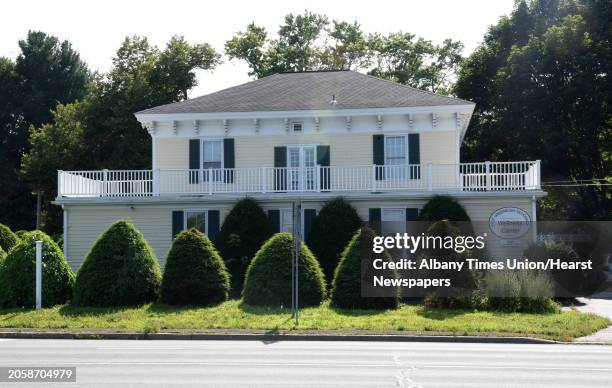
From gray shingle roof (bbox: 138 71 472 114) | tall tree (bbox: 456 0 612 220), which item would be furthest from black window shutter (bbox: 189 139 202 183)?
tall tree (bbox: 456 0 612 220)

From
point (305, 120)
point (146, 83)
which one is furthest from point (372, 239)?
point (146, 83)

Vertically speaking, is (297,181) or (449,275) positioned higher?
(297,181)

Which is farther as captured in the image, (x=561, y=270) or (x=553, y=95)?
(x=553, y=95)

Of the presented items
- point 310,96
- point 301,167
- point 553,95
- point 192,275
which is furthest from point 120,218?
point 553,95

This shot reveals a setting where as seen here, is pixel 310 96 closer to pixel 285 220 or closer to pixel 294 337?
pixel 285 220

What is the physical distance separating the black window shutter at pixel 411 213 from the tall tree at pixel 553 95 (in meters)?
15.0

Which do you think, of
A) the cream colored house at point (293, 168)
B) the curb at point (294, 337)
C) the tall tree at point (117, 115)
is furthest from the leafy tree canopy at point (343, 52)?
the curb at point (294, 337)

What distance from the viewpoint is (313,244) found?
1123 inches

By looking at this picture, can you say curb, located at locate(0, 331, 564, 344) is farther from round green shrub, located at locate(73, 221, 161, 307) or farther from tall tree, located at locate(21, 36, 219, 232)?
tall tree, located at locate(21, 36, 219, 232)

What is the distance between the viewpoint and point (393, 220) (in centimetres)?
2991

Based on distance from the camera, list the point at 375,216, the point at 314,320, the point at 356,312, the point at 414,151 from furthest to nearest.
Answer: the point at 414,151, the point at 375,216, the point at 356,312, the point at 314,320

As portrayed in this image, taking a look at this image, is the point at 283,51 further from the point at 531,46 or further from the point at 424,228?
the point at 424,228

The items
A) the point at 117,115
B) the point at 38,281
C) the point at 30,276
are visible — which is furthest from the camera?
the point at 117,115

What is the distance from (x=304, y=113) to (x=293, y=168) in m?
2.44
